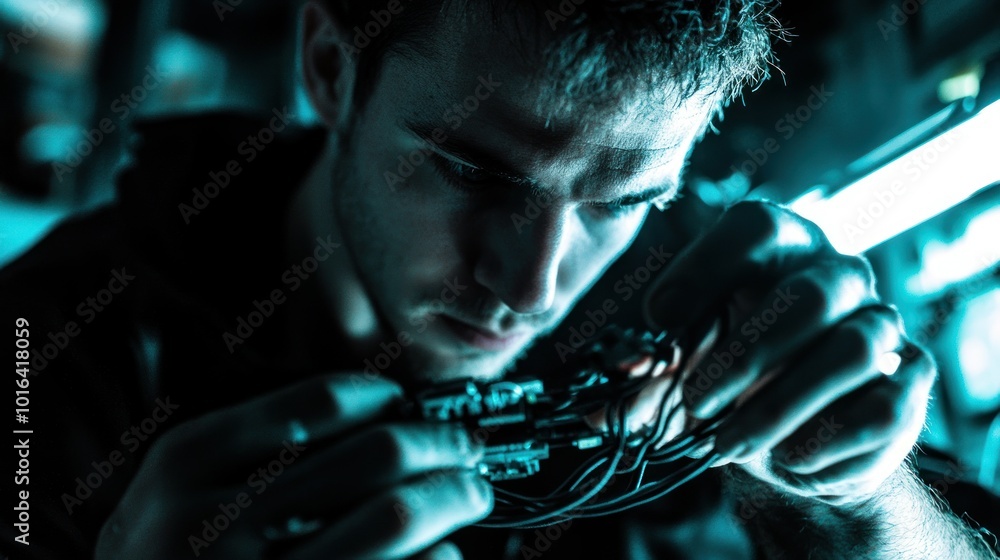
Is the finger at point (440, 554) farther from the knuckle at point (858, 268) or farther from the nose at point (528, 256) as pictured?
the knuckle at point (858, 268)

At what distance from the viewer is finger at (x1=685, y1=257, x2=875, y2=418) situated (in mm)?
617

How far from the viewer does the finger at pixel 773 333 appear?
62 cm

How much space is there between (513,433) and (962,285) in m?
1.58

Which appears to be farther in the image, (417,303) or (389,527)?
(417,303)

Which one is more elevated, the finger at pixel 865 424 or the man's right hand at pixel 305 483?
the man's right hand at pixel 305 483

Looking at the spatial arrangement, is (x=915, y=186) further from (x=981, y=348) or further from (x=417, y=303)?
(x=417, y=303)

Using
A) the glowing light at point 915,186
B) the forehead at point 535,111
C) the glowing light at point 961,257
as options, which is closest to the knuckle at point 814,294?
the forehead at point 535,111

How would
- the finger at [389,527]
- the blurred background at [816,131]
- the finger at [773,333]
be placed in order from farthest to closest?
the blurred background at [816,131] < the finger at [773,333] < the finger at [389,527]

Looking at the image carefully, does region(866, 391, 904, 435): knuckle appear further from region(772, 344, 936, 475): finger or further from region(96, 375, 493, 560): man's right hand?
region(96, 375, 493, 560): man's right hand

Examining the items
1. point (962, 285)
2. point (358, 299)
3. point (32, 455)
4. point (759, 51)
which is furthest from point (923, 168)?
point (32, 455)

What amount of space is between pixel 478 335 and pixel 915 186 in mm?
837

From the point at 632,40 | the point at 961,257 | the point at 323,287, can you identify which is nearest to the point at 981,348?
the point at 961,257

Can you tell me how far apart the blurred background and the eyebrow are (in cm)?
57

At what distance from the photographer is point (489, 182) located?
0.83 meters
